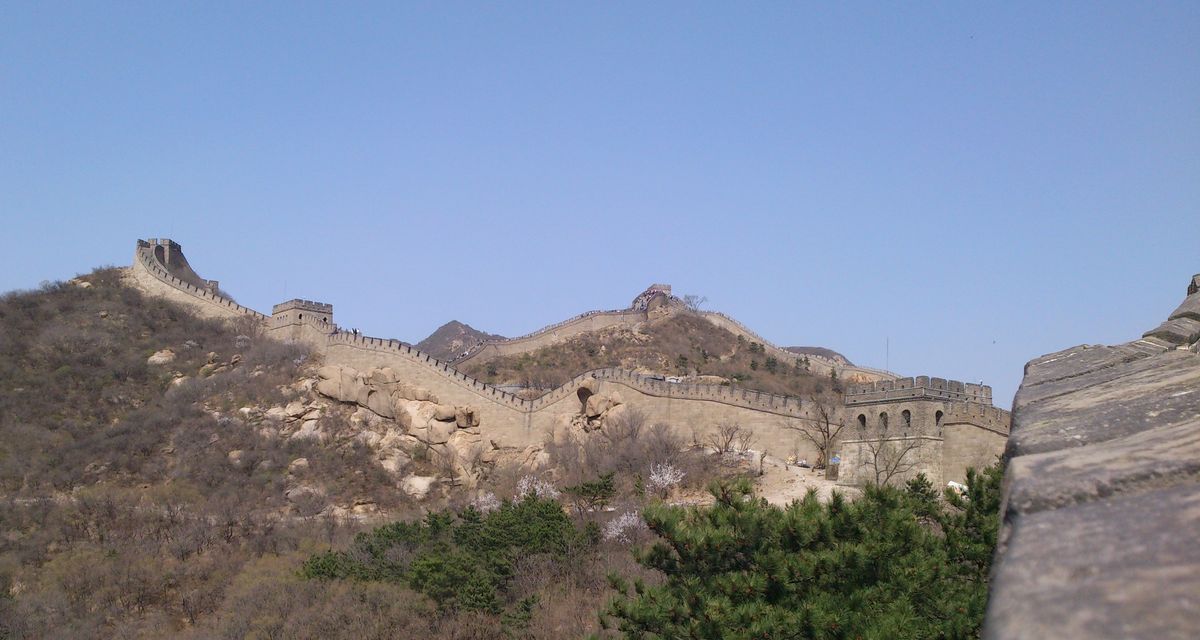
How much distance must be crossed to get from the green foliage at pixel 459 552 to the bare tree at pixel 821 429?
26.1 ft

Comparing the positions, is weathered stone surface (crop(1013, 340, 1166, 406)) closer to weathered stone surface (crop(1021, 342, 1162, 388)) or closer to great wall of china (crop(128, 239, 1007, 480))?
weathered stone surface (crop(1021, 342, 1162, 388))

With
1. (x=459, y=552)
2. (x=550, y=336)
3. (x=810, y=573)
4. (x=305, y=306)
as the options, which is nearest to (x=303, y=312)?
(x=305, y=306)

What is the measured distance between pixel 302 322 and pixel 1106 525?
3954cm

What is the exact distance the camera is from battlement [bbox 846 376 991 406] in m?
25.4

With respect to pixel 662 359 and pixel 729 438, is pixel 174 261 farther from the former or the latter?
pixel 729 438

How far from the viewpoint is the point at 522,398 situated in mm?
35438

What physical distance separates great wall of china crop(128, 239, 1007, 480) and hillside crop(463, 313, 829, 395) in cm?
882

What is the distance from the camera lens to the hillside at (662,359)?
47.3 metres

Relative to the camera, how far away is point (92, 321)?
4319 cm

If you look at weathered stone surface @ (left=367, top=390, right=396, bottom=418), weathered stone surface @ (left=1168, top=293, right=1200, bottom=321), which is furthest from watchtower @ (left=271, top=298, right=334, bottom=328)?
weathered stone surface @ (left=1168, top=293, right=1200, bottom=321)

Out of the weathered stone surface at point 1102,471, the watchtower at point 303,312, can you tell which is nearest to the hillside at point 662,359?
the watchtower at point 303,312

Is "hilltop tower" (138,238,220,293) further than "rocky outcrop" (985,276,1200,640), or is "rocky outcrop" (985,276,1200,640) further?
"hilltop tower" (138,238,220,293)

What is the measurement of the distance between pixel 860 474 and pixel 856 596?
655 inches

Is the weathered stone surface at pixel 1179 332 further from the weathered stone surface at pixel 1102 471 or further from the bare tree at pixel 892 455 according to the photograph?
the bare tree at pixel 892 455
